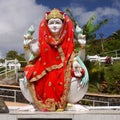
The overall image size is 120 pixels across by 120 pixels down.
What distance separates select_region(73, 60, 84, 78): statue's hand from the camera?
831 centimetres

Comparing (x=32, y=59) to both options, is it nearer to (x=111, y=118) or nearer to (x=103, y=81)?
(x=111, y=118)

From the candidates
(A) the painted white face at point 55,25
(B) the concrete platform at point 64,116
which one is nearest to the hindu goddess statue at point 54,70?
(A) the painted white face at point 55,25

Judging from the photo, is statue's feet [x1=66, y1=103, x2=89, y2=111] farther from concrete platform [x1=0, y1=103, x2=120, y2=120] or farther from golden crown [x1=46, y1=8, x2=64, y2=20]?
golden crown [x1=46, y1=8, x2=64, y2=20]

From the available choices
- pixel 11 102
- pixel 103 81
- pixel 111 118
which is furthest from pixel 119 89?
pixel 111 118

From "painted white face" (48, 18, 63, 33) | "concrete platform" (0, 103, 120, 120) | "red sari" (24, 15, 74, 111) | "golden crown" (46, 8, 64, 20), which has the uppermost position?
"golden crown" (46, 8, 64, 20)

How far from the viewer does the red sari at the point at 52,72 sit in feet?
27.3

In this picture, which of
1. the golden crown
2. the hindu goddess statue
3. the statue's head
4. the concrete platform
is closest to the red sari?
the hindu goddess statue

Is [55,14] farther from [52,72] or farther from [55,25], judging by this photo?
[52,72]

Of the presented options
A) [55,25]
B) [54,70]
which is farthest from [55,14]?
[54,70]

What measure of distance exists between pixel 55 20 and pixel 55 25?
0.11m

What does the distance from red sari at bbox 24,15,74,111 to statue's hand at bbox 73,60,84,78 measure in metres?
0.11

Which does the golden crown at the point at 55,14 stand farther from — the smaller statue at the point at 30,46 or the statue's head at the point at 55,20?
the smaller statue at the point at 30,46

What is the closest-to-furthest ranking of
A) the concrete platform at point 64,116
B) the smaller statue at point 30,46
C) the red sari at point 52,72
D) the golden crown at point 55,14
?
1. the concrete platform at point 64,116
2. the red sari at point 52,72
3. the smaller statue at point 30,46
4. the golden crown at point 55,14

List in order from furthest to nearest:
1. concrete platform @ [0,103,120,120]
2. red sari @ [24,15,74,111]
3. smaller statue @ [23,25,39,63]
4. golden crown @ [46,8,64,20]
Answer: golden crown @ [46,8,64,20], smaller statue @ [23,25,39,63], red sari @ [24,15,74,111], concrete platform @ [0,103,120,120]
